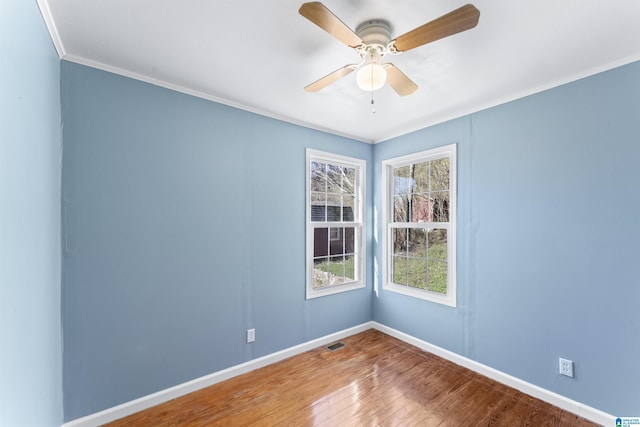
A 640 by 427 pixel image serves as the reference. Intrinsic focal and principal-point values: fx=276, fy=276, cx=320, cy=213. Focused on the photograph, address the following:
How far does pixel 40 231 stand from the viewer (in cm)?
142

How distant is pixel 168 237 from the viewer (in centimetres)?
221

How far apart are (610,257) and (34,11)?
3669 millimetres

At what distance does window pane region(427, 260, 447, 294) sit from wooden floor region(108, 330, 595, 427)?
0.71 m

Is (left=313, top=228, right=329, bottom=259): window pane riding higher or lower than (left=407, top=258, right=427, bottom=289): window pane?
higher

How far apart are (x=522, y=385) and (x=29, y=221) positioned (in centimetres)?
347

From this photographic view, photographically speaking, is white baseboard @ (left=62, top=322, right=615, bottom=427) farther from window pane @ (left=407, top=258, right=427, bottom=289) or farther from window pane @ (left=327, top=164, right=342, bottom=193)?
window pane @ (left=327, top=164, right=342, bottom=193)

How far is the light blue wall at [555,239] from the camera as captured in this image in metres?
1.87

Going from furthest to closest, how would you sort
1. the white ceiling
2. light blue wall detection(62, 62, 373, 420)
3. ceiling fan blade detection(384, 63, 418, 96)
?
light blue wall detection(62, 62, 373, 420), ceiling fan blade detection(384, 63, 418, 96), the white ceiling

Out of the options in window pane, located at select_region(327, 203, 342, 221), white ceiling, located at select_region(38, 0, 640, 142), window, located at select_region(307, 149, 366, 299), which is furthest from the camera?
window pane, located at select_region(327, 203, 342, 221)

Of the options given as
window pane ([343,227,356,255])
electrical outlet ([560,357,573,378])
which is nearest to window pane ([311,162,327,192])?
window pane ([343,227,356,255])

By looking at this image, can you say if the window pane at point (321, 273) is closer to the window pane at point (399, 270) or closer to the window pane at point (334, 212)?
the window pane at point (334, 212)

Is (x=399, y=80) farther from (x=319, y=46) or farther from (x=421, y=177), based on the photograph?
(x=421, y=177)

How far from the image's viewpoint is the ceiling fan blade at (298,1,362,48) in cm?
113

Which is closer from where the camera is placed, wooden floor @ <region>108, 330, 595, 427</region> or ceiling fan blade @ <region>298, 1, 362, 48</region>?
ceiling fan blade @ <region>298, 1, 362, 48</region>
